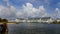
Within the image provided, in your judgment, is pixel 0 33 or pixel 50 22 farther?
pixel 50 22

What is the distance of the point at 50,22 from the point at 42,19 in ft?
15.5

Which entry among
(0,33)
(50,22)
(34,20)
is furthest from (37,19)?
(0,33)

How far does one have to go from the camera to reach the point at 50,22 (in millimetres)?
87062

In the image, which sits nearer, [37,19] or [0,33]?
[0,33]

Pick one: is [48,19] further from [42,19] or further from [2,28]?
[2,28]

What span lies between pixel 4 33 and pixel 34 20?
2682 inches

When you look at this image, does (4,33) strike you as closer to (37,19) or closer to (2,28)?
(2,28)

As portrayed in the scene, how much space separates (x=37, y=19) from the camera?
82.9 meters

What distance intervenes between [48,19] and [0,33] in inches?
2752

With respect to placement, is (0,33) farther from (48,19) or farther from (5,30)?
(48,19)

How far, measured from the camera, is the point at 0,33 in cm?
1539

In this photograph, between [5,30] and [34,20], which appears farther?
[34,20]

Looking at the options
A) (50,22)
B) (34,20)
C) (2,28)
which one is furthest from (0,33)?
(50,22)

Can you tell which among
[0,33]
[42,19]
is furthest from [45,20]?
[0,33]
